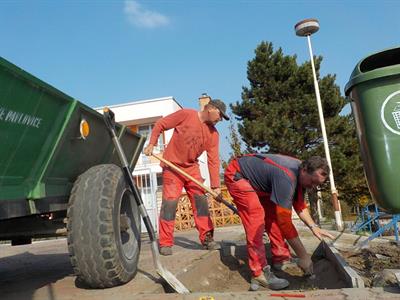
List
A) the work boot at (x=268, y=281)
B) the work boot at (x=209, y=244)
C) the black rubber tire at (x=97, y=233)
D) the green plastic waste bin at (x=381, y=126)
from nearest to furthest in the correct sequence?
1. the green plastic waste bin at (x=381, y=126)
2. the black rubber tire at (x=97, y=233)
3. the work boot at (x=268, y=281)
4. the work boot at (x=209, y=244)

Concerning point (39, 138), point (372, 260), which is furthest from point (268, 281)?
point (39, 138)

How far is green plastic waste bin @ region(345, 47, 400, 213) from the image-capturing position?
3.05m

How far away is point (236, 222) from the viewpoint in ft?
57.8

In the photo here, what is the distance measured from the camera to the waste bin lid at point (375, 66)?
3053 mm

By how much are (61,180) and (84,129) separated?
51 centimetres

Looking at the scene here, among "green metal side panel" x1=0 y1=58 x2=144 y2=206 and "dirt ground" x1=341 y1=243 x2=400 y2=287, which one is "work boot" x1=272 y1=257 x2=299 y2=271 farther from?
"green metal side panel" x1=0 y1=58 x2=144 y2=206

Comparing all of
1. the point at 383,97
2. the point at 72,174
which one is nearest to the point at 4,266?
the point at 72,174

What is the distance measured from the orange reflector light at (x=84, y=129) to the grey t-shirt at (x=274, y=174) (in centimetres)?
163

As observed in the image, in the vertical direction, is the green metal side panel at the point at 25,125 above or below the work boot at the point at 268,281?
above

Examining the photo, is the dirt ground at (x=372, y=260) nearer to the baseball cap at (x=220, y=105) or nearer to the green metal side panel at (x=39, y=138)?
the baseball cap at (x=220, y=105)

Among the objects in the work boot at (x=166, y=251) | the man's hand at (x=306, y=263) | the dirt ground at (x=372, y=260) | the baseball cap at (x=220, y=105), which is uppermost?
the baseball cap at (x=220, y=105)

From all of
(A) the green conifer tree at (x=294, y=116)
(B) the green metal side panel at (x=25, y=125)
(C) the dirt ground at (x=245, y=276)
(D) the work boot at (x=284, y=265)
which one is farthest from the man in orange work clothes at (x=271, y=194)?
(A) the green conifer tree at (x=294, y=116)

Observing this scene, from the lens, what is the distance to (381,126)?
309cm

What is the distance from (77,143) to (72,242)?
94 centimetres
